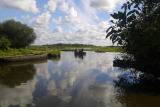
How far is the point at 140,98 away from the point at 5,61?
64.1 feet

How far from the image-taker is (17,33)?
96.9 feet

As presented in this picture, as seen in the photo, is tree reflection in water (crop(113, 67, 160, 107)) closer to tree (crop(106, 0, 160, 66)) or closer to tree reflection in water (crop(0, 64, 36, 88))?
tree (crop(106, 0, 160, 66))

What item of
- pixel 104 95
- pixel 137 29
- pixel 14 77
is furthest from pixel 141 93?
pixel 14 77

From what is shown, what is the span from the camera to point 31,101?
6.20 meters

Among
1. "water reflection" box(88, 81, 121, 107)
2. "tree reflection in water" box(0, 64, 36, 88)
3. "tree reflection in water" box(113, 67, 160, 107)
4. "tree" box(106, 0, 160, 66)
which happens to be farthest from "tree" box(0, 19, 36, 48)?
"tree" box(106, 0, 160, 66)

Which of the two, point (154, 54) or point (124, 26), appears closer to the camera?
point (124, 26)

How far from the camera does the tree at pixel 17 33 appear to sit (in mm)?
28984

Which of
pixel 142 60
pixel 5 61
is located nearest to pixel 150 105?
pixel 142 60

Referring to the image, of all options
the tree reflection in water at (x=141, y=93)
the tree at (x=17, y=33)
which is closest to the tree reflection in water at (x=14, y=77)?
the tree reflection in water at (x=141, y=93)

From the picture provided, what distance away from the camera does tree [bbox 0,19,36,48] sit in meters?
29.0

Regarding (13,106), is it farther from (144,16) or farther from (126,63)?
(126,63)

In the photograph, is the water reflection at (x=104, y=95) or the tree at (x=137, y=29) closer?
the tree at (x=137, y=29)

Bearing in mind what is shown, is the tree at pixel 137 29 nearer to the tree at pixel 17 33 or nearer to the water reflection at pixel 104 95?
the water reflection at pixel 104 95

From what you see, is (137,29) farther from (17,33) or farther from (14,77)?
(17,33)
